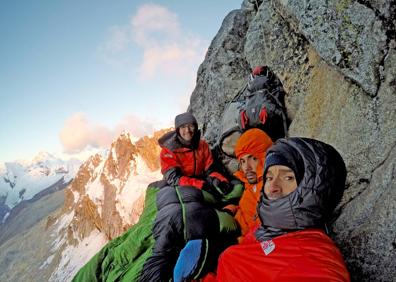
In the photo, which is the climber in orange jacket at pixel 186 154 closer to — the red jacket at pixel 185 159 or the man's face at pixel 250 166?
the red jacket at pixel 185 159

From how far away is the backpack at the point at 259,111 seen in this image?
296 inches

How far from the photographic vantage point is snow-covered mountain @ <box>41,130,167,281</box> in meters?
64.0

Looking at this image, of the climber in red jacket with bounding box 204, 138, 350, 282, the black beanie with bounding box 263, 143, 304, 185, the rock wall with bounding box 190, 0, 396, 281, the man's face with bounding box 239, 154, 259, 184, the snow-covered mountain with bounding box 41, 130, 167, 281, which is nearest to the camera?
the climber in red jacket with bounding box 204, 138, 350, 282

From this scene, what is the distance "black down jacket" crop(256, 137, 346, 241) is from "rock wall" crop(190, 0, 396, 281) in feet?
2.15

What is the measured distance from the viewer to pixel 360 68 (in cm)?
485

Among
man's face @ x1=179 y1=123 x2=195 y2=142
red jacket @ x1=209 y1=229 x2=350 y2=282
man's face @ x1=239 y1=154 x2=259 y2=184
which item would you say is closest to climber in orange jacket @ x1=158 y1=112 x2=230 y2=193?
man's face @ x1=179 y1=123 x2=195 y2=142

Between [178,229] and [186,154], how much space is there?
3.36 metres

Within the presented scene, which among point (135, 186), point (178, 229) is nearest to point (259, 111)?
point (178, 229)

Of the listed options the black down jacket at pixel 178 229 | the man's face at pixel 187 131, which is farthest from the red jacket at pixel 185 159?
the black down jacket at pixel 178 229

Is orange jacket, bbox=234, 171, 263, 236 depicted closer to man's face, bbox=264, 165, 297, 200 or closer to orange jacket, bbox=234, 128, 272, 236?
orange jacket, bbox=234, 128, 272, 236

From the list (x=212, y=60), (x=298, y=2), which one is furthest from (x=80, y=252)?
(x=298, y=2)

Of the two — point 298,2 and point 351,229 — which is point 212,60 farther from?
point 351,229

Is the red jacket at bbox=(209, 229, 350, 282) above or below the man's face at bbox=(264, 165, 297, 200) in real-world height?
below

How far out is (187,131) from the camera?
8.62 meters
